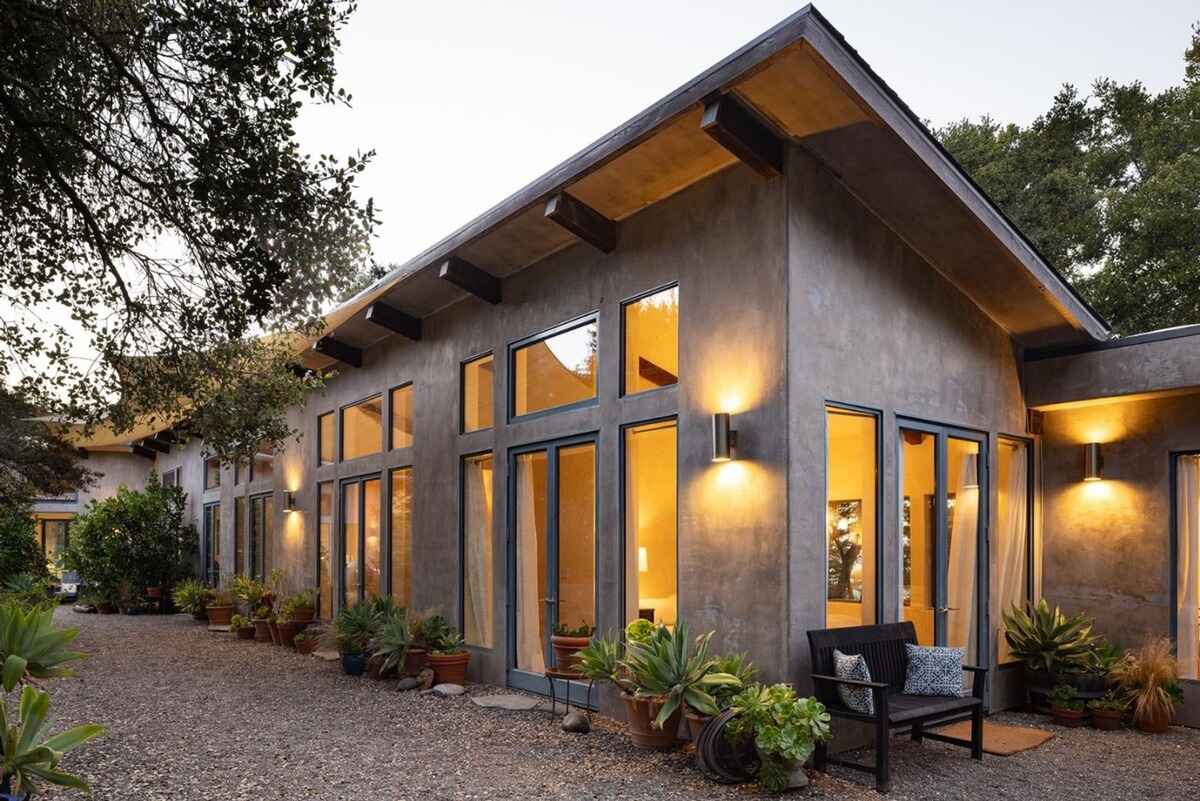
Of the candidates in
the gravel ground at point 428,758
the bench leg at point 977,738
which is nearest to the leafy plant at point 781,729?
the gravel ground at point 428,758

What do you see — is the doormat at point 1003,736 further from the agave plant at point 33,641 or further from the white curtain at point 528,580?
the agave plant at point 33,641

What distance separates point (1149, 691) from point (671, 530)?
147 inches

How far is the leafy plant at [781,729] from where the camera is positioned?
17.0 ft

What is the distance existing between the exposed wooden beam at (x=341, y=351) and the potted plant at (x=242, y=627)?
13.4 feet

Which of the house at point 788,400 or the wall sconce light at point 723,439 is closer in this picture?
the house at point 788,400

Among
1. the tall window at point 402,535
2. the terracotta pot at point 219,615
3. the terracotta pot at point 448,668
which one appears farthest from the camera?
the terracotta pot at point 219,615

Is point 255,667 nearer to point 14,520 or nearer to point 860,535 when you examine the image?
point 860,535

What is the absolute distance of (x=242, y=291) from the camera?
19.5ft

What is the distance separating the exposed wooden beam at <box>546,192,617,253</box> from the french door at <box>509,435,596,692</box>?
5.22ft

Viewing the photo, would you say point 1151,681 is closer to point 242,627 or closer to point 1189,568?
point 1189,568

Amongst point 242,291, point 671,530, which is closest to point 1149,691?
point 671,530

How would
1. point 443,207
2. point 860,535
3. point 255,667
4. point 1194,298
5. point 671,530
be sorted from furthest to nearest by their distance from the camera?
point 443,207
point 1194,298
point 255,667
point 671,530
point 860,535

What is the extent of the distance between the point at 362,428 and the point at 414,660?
157 inches

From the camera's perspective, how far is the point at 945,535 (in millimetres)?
7227
